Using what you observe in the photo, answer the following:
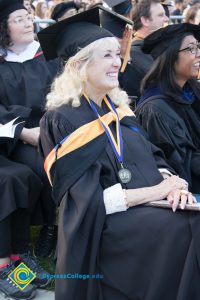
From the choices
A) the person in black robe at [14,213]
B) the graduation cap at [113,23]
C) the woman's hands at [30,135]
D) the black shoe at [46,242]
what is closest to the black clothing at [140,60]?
the graduation cap at [113,23]

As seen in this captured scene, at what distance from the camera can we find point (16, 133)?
3.85 metres

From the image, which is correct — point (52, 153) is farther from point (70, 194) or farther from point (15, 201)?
point (15, 201)

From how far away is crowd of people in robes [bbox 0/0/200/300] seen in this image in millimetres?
2781

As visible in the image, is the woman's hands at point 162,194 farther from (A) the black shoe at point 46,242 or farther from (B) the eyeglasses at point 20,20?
(B) the eyeglasses at point 20,20

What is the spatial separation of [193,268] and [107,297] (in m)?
0.57

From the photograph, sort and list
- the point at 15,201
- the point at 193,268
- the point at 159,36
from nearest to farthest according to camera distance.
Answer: the point at 193,268
the point at 15,201
the point at 159,36

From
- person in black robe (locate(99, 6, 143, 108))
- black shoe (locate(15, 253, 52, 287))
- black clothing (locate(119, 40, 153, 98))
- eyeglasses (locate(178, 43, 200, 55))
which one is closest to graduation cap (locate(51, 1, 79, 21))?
black clothing (locate(119, 40, 153, 98))

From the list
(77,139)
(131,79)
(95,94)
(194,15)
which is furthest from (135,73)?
(77,139)

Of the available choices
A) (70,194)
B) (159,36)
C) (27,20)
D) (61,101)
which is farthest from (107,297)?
(27,20)

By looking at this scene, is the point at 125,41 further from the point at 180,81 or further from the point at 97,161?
the point at 97,161

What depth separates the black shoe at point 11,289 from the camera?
3.44m

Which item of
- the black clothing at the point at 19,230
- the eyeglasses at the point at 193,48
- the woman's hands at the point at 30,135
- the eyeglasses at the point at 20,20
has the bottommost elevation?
the black clothing at the point at 19,230

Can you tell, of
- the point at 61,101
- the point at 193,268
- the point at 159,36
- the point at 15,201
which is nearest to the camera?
the point at 193,268

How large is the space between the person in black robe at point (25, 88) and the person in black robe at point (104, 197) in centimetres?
79
